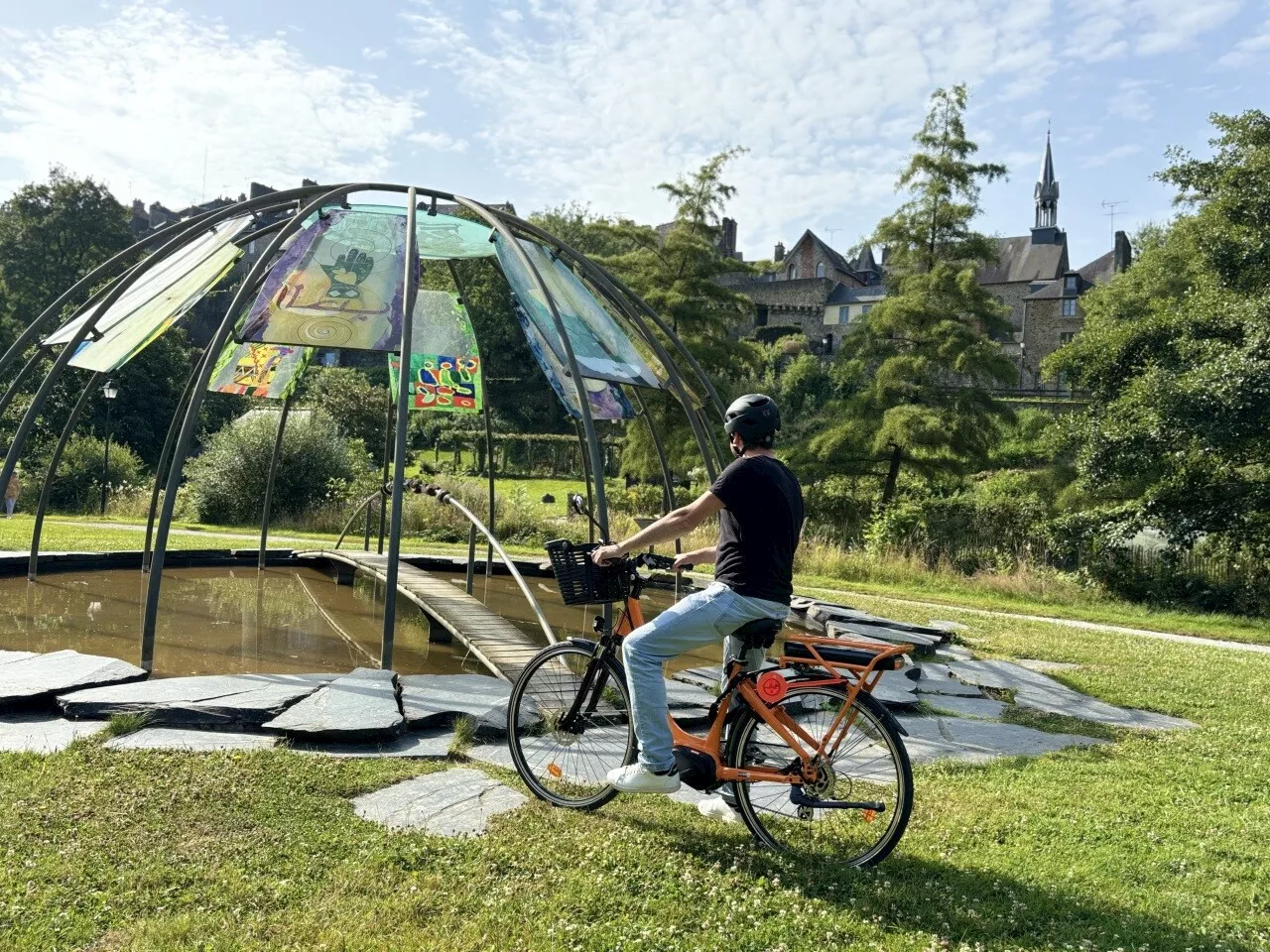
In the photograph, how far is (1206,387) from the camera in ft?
48.4

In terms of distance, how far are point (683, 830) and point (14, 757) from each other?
2919 mm

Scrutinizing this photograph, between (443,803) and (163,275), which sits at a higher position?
(163,275)

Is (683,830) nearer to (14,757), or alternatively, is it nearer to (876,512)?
(14,757)

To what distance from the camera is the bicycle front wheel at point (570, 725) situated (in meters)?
4.15

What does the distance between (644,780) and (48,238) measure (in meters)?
53.6

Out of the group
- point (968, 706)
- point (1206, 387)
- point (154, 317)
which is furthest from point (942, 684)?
point (1206, 387)

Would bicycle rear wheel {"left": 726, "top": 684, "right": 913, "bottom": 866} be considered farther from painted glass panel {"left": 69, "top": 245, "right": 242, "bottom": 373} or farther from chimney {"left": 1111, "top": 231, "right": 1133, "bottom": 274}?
chimney {"left": 1111, "top": 231, "right": 1133, "bottom": 274}

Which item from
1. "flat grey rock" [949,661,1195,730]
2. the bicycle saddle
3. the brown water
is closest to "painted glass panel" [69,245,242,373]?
the brown water

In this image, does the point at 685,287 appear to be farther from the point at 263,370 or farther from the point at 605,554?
the point at 605,554

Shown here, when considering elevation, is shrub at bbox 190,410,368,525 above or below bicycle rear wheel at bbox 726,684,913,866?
above

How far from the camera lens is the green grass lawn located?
2.95m

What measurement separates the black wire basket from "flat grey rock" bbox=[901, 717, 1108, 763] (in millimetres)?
2090

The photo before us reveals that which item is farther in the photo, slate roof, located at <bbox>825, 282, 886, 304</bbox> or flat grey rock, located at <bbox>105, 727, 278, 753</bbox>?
slate roof, located at <bbox>825, 282, 886, 304</bbox>

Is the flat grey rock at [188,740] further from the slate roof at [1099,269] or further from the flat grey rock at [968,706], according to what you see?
the slate roof at [1099,269]
